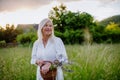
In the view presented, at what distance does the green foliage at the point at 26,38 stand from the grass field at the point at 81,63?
0.24 feet

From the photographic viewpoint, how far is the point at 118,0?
498cm

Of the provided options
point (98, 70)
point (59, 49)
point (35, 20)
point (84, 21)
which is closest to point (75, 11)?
point (84, 21)

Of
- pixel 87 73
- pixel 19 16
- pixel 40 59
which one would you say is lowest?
pixel 87 73

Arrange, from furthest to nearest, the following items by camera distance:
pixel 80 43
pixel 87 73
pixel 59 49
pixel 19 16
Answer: pixel 19 16 → pixel 80 43 → pixel 87 73 → pixel 59 49

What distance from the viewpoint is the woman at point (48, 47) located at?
3.71 m

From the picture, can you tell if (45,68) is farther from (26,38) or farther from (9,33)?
(9,33)

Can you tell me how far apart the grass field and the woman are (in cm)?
72

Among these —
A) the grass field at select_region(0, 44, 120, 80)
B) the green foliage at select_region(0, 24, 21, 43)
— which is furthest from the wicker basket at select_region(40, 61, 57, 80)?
the green foliage at select_region(0, 24, 21, 43)

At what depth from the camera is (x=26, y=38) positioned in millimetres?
4910

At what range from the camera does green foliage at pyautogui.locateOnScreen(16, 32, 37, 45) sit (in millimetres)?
4859

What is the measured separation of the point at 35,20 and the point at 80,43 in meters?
0.64

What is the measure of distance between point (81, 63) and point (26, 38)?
761 millimetres

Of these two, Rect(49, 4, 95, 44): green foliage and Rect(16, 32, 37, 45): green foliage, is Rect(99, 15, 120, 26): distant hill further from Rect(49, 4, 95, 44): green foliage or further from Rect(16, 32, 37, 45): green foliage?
Rect(16, 32, 37, 45): green foliage

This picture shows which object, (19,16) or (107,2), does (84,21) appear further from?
(19,16)
